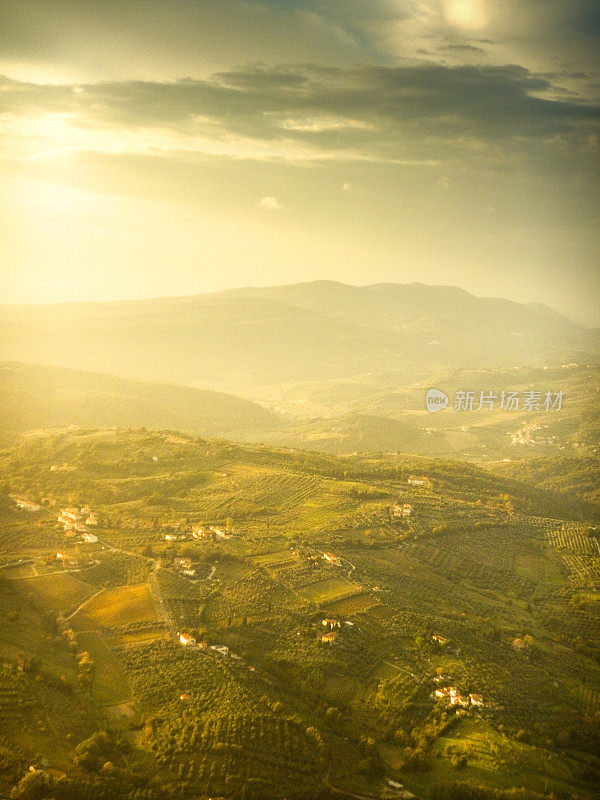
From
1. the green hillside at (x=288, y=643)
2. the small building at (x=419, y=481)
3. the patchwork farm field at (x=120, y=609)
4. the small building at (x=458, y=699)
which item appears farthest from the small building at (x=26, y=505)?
the small building at (x=419, y=481)

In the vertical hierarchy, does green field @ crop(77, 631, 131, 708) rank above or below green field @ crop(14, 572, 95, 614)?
below

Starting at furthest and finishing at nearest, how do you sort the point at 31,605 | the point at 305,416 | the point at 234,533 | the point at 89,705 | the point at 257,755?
the point at 305,416 < the point at 234,533 < the point at 31,605 < the point at 89,705 < the point at 257,755

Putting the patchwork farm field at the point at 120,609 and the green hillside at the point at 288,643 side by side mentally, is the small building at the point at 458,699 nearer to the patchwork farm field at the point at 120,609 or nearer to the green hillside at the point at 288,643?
the green hillside at the point at 288,643

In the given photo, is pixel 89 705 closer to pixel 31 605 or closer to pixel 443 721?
pixel 31 605

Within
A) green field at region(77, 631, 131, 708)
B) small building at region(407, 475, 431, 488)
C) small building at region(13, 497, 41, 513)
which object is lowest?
small building at region(407, 475, 431, 488)

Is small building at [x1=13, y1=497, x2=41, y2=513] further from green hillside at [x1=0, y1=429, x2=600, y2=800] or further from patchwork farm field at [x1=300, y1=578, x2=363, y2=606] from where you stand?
patchwork farm field at [x1=300, y1=578, x2=363, y2=606]

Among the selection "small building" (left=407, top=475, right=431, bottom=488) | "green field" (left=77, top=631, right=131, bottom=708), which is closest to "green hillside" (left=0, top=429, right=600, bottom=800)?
"green field" (left=77, top=631, right=131, bottom=708)

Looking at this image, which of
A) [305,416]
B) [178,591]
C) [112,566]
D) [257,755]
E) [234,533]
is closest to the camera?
[257,755]

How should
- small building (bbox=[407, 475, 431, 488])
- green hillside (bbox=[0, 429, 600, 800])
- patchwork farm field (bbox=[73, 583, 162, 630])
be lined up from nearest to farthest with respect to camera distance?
green hillside (bbox=[0, 429, 600, 800]) < patchwork farm field (bbox=[73, 583, 162, 630]) < small building (bbox=[407, 475, 431, 488])

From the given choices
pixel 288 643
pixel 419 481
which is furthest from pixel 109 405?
pixel 288 643

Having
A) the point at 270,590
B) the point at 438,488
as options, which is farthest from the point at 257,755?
the point at 438,488
